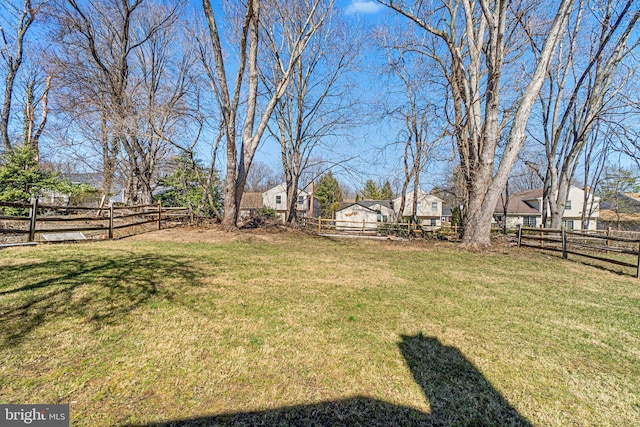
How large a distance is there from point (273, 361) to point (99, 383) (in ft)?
4.15

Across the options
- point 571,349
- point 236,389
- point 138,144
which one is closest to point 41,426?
point 236,389

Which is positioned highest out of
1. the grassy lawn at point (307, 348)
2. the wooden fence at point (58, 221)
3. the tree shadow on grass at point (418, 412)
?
the wooden fence at point (58, 221)

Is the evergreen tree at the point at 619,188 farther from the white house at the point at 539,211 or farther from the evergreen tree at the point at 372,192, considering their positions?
the evergreen tree at the point at 372,192

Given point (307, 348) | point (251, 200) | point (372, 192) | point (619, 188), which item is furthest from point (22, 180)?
point (372, 192)

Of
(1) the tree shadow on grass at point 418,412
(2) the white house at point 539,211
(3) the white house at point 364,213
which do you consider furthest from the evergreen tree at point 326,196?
(1) the tree shadow on grass at point 418,412

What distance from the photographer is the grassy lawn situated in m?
1.82

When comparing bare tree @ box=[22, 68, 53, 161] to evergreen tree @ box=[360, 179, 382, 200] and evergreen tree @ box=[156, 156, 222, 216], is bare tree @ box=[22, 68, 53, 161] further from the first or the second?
evergreen tree @ box=[360, 179, 382, 200]

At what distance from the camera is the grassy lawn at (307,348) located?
71.7 inches

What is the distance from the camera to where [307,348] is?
2.54 meters

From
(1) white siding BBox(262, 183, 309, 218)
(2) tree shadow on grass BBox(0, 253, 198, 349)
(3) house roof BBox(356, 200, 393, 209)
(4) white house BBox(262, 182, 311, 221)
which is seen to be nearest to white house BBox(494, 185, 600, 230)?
(3) house roof BBox(356, 200, 393, 209)

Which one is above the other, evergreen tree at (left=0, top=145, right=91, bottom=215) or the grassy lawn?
evergreen tree at (left=0, top=145, right=91, bottom=215)

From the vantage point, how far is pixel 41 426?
1.63m

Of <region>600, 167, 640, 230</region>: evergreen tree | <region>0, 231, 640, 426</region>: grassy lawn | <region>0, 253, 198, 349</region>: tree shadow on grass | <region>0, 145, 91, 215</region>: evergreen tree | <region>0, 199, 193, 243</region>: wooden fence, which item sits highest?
<region>600, 167, 640, 230</region>: evergreen tree

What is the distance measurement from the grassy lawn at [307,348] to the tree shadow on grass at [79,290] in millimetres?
24
